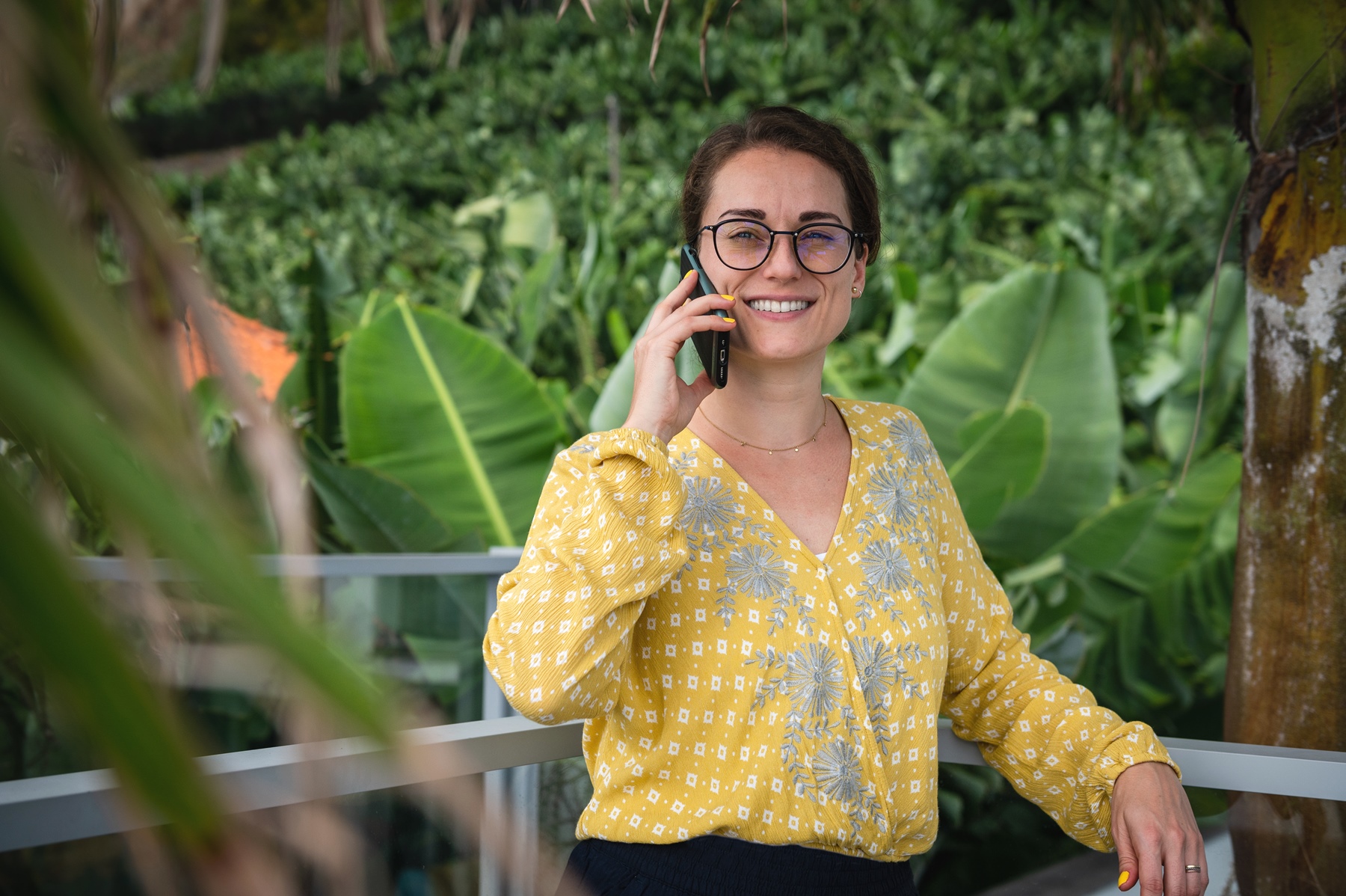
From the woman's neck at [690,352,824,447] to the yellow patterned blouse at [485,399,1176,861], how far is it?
0.22 ft

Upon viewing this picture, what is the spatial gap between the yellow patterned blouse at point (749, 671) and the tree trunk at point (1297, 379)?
472 millimetres

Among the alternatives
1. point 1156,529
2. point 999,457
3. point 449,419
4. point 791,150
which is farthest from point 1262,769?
point 449,419

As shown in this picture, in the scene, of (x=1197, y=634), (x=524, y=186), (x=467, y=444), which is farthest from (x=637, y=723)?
(x=524, y=186)

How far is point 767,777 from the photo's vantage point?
1.10m

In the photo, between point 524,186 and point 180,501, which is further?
point 524,186

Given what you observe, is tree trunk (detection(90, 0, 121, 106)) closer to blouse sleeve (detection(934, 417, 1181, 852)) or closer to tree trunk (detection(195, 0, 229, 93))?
tree trunk (detection(195, 0, 229, 93))

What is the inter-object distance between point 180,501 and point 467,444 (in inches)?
91.2

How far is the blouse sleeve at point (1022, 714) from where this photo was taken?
116cm

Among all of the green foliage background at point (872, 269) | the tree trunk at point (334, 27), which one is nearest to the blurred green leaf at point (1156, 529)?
the green foliage background at point (872, 269)

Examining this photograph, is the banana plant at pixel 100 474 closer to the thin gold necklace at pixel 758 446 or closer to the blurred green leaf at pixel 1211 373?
the thin gold necklace at pixel 758 446

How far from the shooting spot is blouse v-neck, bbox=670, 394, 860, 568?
48.2 inches

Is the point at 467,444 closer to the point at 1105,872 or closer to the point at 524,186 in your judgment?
the point at 1105,872

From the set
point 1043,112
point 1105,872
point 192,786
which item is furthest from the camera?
point 1043,112

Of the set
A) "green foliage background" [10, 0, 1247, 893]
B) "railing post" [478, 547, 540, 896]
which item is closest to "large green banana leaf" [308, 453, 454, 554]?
"green foliage background" [10, 0, 1247, 893]
